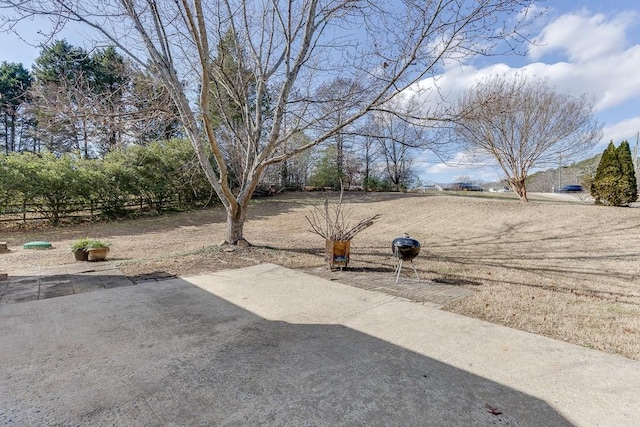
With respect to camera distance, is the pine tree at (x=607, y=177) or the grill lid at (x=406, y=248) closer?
the grill lid at (x=406, y=248)

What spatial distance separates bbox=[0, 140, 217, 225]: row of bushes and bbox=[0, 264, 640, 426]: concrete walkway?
19.7 ft

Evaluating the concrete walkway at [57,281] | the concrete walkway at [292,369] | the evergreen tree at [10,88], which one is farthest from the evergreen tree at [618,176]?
the evergreen tree at [10,88]

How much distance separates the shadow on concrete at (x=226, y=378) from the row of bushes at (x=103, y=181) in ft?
20.1

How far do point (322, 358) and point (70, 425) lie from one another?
1.45 meters

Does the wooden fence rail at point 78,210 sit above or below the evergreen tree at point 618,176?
below

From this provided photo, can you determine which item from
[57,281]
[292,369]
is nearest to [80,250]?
[57,281]

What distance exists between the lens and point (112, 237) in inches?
366

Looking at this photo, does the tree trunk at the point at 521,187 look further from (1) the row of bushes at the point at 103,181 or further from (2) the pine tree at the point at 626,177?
(1) the row of bushes at the point at 103,181

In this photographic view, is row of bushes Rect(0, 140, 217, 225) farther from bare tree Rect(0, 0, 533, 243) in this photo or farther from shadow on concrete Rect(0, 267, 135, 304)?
shadow on concrete Rect(0, 267, 135, 304)

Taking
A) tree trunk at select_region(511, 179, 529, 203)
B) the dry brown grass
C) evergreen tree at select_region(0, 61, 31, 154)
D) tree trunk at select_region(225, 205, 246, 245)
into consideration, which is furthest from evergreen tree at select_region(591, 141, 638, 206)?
evergreen tree at select_region(0, 61, 31, 154)

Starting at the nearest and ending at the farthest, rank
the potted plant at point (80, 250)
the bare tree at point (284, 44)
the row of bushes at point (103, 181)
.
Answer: the bare tree at point (284, 44) < the potted plant at point (80, 250) < the row of bushes at point (103, 181)

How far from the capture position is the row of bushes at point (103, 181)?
9969 millimetres

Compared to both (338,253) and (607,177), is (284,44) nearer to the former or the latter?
(338,253)

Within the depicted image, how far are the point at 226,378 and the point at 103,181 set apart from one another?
12.6 m
